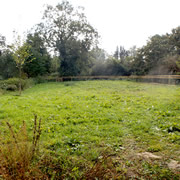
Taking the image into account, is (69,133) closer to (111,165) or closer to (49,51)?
(111,165)

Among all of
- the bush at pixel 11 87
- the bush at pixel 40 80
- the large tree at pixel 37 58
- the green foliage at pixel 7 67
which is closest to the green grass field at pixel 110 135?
the bush at pixel 11 87

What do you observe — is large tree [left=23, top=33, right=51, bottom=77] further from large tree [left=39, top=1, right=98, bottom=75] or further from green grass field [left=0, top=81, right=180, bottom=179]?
green grass field [left=0, top=81, right=180, bottom=179]

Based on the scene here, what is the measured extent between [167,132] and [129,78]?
25562mm

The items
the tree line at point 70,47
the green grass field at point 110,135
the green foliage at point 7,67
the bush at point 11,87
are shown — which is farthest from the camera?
the green foliage at point 7,67

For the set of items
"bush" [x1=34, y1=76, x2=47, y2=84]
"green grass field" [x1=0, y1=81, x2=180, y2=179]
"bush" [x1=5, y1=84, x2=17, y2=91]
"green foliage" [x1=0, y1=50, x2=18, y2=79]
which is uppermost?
"green foliage" [x1=0, y1=50, x2=18, y2=79]

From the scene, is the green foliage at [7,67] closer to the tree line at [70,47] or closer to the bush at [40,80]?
the tree line at [70,47]

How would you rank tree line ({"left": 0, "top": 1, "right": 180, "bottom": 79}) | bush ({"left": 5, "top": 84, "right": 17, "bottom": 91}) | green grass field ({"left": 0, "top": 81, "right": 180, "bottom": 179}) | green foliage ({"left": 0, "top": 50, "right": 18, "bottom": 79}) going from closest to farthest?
green grass field ({"left": 0, "top": 81, "right": 180, "bottom": 179}) → bush ({"left": 5, "top": 84, "right": 17, "bottom": 91}) → tree line ({"left": 0, "top": 1, "right": 180, "bottom": 79}) → green foliage ({"left": 0, "top": 50, "right": 18, "bottom": 79})

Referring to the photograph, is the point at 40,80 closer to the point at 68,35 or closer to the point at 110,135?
the point at 68,35

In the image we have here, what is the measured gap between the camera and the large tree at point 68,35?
2866 centimetres

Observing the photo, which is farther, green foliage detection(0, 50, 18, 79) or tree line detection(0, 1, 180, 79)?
green foliage detection(0, 50, 18, 79)

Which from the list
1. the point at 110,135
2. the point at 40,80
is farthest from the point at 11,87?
the point at 110,135

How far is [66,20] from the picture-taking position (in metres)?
29.6

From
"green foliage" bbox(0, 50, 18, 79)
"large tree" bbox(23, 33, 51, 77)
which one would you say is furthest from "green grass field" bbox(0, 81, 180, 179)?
"green foliage" bbox(0, 50, 18, 79)

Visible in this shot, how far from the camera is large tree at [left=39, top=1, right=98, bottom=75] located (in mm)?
28656
